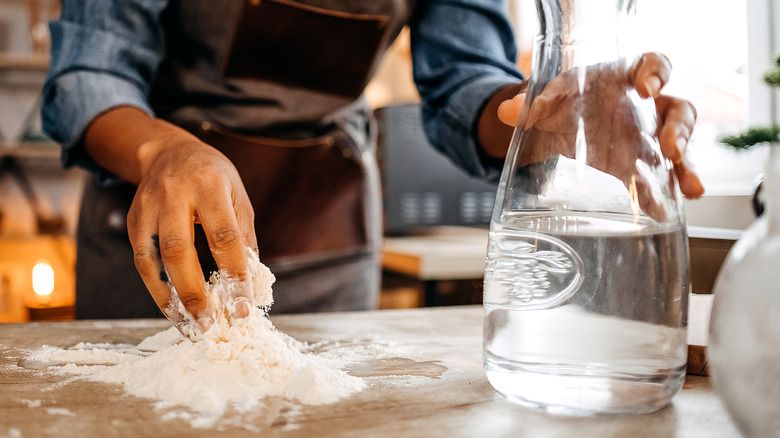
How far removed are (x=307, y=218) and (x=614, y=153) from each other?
584 mm

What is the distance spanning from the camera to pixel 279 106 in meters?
0.86

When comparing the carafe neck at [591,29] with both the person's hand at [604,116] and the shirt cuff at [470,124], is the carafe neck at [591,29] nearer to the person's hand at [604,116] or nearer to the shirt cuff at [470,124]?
the person's hand at [604,116]

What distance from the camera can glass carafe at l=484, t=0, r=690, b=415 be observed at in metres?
0.35

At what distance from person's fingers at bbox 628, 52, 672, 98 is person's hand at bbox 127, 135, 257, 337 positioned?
25cm

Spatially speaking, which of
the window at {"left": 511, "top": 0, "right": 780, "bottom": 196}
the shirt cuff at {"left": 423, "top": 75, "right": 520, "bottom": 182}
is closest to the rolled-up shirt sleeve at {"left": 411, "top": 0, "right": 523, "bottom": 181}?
the shirt cuff at {"left": 423, "top": 75, "right": 520, "bottom": 182}

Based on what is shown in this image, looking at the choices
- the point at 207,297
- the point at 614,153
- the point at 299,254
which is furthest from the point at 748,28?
the point at 207,297

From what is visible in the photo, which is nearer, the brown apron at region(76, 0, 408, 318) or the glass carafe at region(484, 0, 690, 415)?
the glass carafe at region(484, 0, 690, 415)

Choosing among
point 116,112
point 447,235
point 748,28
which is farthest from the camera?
point 447,235

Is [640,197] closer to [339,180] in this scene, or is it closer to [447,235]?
[339,180]

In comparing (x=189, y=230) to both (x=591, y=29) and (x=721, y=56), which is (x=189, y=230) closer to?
(x=591, y=29)

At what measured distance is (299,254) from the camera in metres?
0.89

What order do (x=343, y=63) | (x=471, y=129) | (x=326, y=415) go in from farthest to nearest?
(x=343, y=63) → (x=471, y=129) → (x=326, y=415)

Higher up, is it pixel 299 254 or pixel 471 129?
pixel 471 129

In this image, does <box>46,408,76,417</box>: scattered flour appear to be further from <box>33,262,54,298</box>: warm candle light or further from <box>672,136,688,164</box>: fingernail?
<box>33,262,54,298</box>: warm candle light
